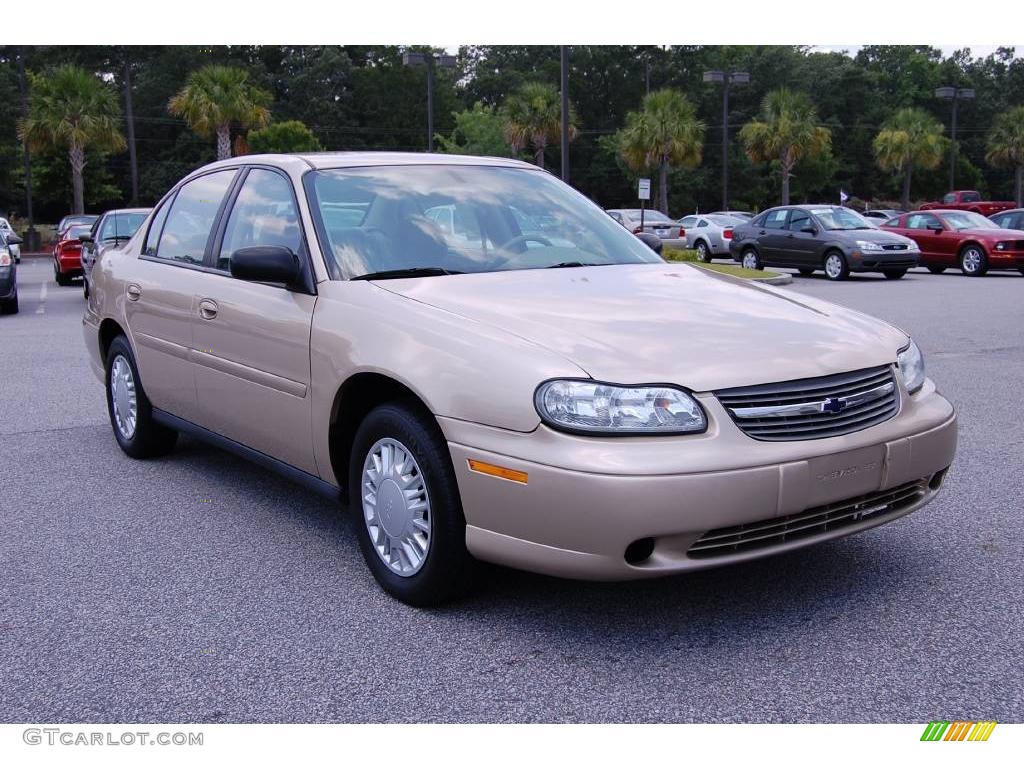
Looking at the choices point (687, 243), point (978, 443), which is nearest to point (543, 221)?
point (978, 443)

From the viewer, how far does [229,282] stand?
4949 mm

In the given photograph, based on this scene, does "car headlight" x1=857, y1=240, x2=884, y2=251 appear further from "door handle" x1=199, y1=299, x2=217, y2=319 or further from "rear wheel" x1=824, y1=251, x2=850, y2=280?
"door handle" x1=199, y1=299, x2=217, y2=319

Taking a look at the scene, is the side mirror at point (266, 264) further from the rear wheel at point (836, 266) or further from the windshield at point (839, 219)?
the windshield at point (839, 219)

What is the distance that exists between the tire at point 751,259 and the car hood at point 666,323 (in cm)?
2020

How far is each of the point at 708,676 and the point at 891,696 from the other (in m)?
0.52

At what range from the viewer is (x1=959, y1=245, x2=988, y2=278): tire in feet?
77.2

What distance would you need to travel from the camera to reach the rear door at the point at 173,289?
5328 mm

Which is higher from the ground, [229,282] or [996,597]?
[229,282]

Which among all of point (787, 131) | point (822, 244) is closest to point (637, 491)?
point (822, 244)

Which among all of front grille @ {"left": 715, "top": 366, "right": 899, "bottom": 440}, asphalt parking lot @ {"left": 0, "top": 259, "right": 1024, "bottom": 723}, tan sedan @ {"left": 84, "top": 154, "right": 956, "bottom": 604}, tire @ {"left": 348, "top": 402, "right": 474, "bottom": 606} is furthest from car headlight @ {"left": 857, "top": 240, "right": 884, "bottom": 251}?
tire @ {"left": 348, "top": 402, "right": 474, "bottom": 606}

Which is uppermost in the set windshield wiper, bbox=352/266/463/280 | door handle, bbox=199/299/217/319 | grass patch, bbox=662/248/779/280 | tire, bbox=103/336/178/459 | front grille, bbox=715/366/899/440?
windshield wiper, bbox=352/266/463/280

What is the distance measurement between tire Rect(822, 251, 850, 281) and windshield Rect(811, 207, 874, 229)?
2.44ft

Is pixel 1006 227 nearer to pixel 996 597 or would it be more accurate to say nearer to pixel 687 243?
pixel 687 243

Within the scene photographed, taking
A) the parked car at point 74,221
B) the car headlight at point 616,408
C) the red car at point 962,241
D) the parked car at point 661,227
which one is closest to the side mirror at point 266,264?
the car headlight at point 616,408
